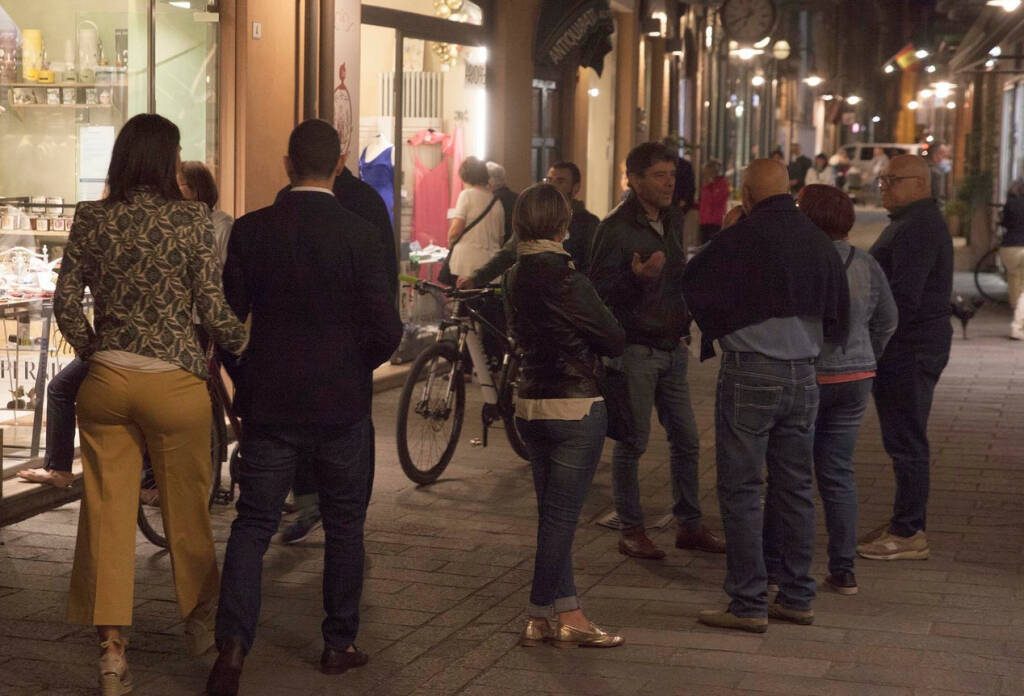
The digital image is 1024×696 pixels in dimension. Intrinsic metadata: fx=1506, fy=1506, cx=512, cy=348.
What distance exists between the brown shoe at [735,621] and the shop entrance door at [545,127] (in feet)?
34.8

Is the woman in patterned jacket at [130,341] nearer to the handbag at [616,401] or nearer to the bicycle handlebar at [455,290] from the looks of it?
the handbag at [616,401]

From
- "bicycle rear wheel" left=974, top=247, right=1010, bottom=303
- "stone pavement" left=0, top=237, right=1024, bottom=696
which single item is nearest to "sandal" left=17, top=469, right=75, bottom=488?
"stone pavement" left=0, top=237, right=1024, bottom=696

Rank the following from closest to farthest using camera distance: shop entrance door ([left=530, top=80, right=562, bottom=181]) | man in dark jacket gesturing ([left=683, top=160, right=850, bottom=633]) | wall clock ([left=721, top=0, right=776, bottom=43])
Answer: man in dark jacket gesturing ([left=683, top=160, right=850, bottom=633]), shop entrance door ([left=530, top=80, right=562, bottom=181]), wall clock ([left=721, top=0, right=776, bottom=43])

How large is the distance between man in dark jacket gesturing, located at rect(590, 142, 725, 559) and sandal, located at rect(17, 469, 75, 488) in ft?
9.26

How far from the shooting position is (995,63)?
81.1 feet

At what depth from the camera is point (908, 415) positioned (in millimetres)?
6949

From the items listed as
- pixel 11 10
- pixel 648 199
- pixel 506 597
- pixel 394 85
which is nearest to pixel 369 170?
pixel 394 85

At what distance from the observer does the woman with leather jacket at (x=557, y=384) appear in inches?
215

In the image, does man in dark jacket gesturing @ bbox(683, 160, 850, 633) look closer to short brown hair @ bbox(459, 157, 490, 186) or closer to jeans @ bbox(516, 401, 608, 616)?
jeans @ bbox(516, 401, 608, 616)

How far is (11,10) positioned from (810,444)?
5513 millimetres

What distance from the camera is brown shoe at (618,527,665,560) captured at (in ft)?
22.9

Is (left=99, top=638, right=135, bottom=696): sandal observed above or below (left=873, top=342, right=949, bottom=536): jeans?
below

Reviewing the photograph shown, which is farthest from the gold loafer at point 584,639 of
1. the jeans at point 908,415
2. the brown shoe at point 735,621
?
the jeans at point 908,415

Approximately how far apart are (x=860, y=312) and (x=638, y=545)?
157 centimetres
